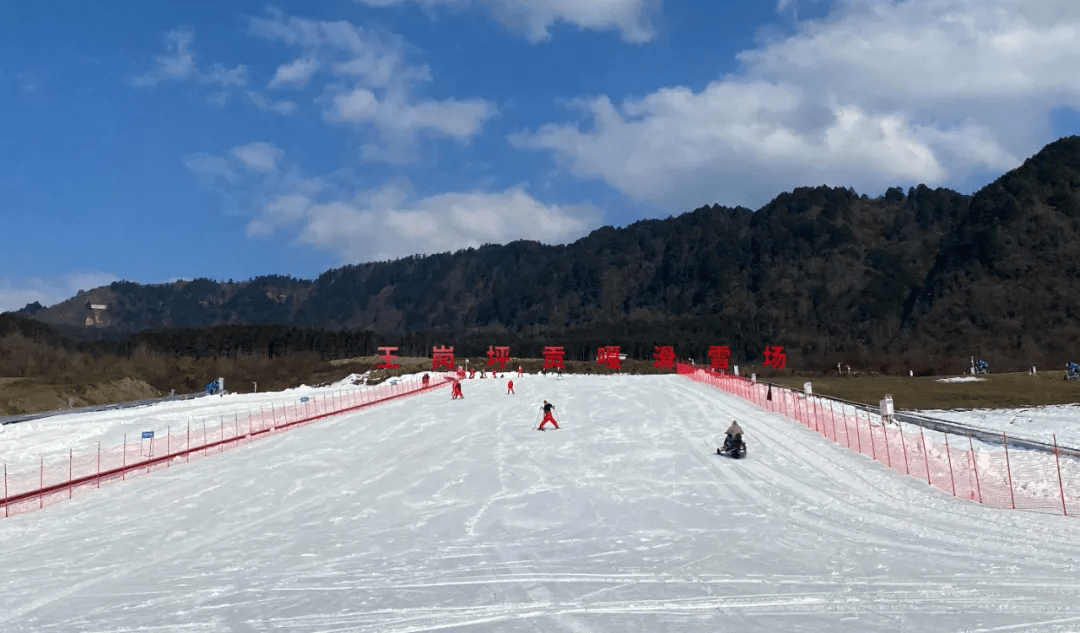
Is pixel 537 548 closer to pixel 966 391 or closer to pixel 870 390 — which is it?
pixel 966 391

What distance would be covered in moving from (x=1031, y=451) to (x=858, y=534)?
687 inches

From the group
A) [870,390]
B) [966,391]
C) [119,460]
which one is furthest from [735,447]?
[870,390]

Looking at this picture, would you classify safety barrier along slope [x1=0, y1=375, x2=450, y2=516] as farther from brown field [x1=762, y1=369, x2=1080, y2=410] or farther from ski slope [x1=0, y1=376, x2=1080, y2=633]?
brown field [x1=762, y1=369, x2=1080, y2=410]

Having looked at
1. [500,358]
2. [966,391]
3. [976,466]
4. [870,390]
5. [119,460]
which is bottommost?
[976,466]

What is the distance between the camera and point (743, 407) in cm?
4494

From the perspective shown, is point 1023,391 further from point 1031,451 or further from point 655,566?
point 655,566

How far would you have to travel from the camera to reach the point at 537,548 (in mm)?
16250

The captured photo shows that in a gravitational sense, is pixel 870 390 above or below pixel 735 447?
above

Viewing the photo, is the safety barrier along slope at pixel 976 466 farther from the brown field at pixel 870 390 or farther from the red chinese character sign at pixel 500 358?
the red chinese character sign at pixel 500 358

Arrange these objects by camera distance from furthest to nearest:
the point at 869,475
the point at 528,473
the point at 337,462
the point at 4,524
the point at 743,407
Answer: the point at 743,407 → the point at 337,462 → the point at 528,473 → the point at 869,475 → the point at 4,524

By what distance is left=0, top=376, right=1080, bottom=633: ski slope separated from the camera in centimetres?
1188

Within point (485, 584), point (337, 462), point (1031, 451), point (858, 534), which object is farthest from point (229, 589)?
point (1031, 451)

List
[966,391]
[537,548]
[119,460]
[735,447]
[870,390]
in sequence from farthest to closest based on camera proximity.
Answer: [870,390], [966,391], [119,460], [735,447], [537,548]

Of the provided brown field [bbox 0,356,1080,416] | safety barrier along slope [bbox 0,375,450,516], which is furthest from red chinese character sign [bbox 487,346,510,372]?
safety barrier along slope [bbox 0,375,450,516]
